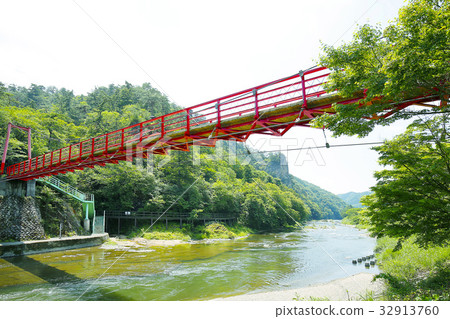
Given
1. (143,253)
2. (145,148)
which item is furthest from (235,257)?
(145,148)

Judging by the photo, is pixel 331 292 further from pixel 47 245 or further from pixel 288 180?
pixel 288 180

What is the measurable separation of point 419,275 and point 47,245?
78.4ft

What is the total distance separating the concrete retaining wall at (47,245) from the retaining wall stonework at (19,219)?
1.30 metres

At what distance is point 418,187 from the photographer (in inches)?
311

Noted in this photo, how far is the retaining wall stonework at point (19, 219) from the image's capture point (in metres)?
19.2

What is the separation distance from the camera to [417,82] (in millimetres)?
5324

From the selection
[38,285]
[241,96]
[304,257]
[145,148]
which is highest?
[241,96]

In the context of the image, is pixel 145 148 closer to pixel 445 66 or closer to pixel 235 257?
pixel 445 66

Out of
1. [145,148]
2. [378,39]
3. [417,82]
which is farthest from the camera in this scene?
[145,148]

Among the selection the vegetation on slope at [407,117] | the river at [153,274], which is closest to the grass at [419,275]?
the vegetation on slope at [407,117]

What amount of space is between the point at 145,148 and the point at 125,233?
83.3ft

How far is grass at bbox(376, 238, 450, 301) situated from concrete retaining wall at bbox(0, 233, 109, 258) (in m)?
22.3

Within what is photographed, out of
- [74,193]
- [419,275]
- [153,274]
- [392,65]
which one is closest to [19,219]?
[74,193]

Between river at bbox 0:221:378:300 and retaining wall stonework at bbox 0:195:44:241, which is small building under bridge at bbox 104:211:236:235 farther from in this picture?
river at bbox 0:221:378:300
